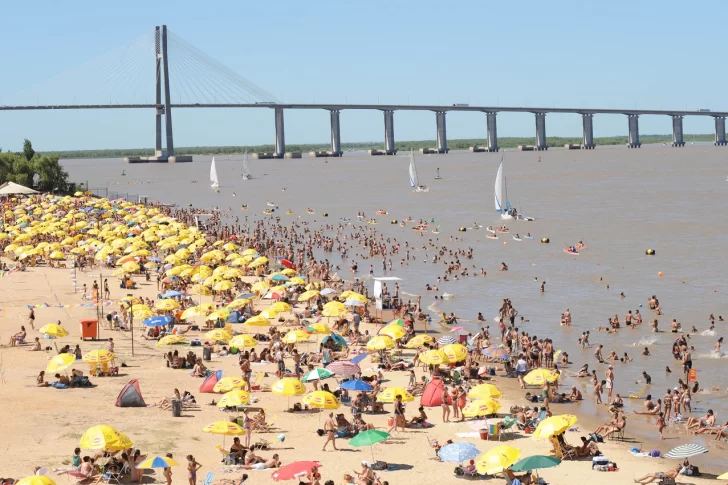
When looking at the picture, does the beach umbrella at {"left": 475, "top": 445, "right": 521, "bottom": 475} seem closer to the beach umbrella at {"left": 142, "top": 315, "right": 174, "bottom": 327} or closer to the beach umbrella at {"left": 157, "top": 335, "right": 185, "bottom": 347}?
the beach umbrella at {"left": 157, "top": 335, "right": 185, "bottom": 347}

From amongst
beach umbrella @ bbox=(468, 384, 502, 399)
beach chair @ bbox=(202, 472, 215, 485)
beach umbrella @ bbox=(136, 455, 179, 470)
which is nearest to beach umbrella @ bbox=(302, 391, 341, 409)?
beach umbrella @ bbox=(468, 384, 502, 399)

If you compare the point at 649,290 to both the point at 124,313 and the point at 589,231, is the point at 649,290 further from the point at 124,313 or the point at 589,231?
the point at 589,231

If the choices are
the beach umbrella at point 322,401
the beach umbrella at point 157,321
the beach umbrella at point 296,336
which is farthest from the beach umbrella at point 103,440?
the beach umbrella at point 157,321

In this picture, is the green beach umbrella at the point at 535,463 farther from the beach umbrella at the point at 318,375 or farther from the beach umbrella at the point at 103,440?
the beach umbrella at the point at 318,375

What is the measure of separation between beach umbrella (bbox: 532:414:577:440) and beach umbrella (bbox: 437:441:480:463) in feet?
4.52

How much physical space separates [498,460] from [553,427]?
1.84 meters

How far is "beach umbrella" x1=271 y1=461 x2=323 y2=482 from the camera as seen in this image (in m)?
14.3

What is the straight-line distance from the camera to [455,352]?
70.6ft

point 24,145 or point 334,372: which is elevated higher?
point 24,145

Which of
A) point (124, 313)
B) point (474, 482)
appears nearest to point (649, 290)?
point (124, 313)

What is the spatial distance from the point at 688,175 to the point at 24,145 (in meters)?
79.8

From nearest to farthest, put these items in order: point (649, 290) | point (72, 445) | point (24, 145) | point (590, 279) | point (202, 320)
Result: 1. point (72, 445)
2. point (202, 320)
3. point (649, 290)
4. point (590, 279)
5. point (24, 145)

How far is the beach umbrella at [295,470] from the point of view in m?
14.3

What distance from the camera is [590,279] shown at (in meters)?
37.7
